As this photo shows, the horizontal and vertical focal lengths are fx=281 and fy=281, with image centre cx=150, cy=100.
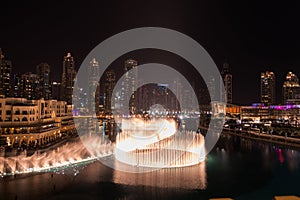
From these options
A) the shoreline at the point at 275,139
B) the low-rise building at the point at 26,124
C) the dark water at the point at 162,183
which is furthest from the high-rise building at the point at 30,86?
the dark water at the point at 162,183

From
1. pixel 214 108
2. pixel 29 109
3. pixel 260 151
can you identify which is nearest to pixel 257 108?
pixel 214 108

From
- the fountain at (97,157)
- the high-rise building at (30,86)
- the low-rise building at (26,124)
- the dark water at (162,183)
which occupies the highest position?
the high-rise building at (30,86)

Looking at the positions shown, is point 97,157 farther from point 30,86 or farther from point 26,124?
point 30,86

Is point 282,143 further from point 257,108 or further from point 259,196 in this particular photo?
point 257,108

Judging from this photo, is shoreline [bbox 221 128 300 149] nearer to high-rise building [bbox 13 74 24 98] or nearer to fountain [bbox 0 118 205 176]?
fountain [bbox 0 118 205 176]

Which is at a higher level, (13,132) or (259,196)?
(13,132)

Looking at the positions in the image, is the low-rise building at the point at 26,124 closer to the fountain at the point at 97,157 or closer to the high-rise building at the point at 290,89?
the fountain at the point at 97,157

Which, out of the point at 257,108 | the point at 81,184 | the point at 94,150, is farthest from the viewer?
the point at 257,108

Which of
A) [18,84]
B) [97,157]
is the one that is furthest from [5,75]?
[97,157]
